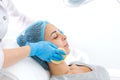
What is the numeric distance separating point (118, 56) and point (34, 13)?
0.67 m

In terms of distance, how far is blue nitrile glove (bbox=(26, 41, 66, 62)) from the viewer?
3.39 ft

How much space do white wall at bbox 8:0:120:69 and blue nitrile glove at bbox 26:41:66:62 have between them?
564mm

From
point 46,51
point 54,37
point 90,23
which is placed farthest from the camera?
point 90,23

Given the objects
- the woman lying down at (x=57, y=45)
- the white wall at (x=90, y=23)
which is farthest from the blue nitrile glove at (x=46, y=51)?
the white wall at (x=90, y=23)

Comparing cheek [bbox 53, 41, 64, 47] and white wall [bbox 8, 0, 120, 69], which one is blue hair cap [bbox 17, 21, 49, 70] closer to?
cheek [bbox 53, 41, 64, 47]

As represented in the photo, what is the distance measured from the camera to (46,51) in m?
1.05

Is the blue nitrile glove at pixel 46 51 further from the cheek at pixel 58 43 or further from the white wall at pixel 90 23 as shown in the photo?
the white wall at pixel 90 23

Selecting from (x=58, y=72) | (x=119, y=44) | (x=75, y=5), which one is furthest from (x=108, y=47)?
(x=58, y=72)

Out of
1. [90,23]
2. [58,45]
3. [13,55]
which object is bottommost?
[13,55]

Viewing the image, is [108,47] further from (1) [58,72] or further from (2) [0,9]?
(2) [0,9]

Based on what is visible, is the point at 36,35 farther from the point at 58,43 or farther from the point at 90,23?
the point at 90,23

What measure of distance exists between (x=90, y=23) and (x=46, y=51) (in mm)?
735

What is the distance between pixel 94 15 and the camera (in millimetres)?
1741

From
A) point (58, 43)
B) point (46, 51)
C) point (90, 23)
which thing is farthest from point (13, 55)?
point (90, 23)
